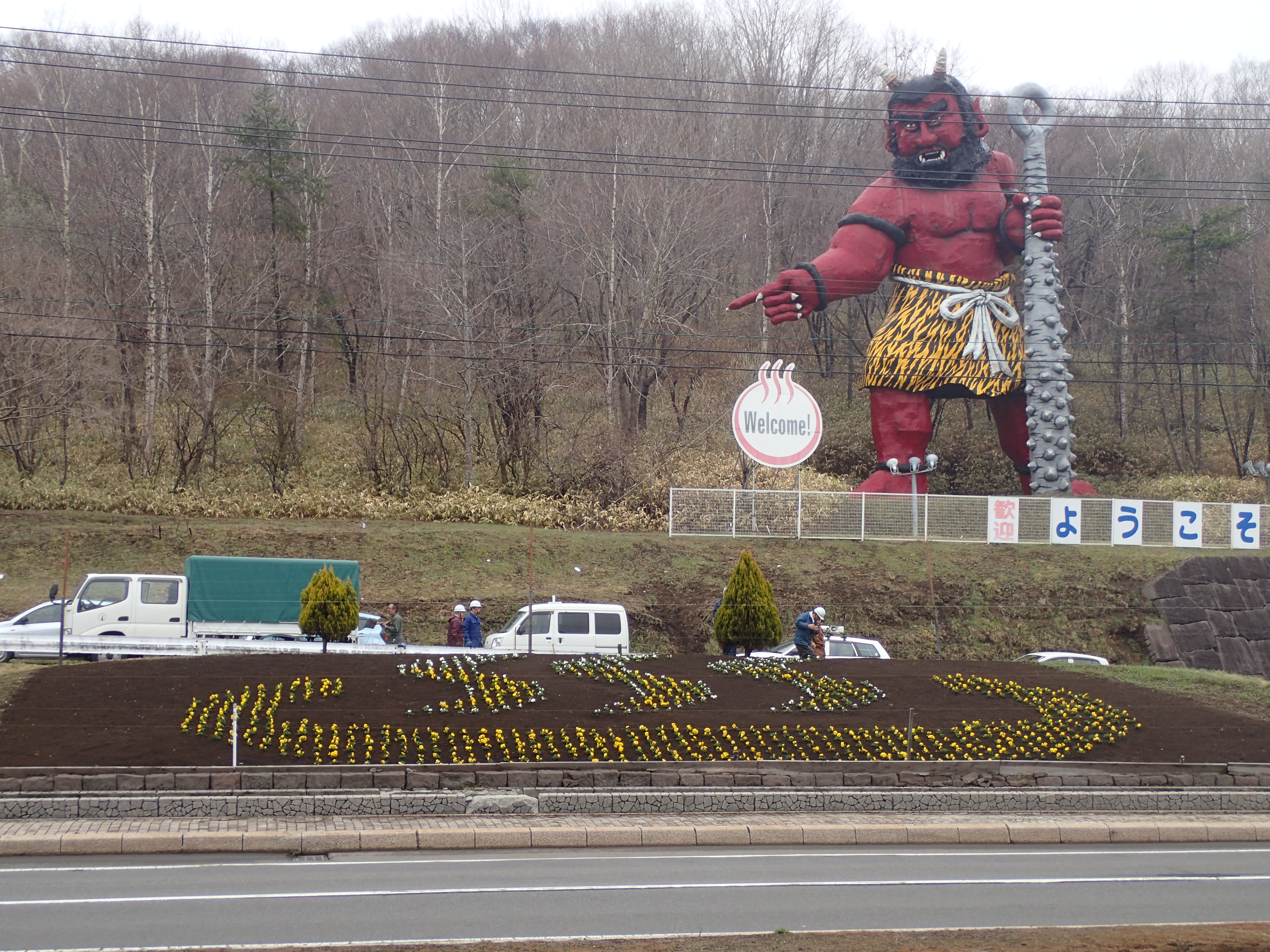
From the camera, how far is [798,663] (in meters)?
19.6

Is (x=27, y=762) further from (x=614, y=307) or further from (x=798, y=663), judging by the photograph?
(x=614, y=307)

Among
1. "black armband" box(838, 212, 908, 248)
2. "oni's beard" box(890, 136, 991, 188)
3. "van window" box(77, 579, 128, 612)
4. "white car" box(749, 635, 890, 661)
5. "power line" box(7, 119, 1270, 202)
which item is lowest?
"white car" box(749, 635, 890, 661)

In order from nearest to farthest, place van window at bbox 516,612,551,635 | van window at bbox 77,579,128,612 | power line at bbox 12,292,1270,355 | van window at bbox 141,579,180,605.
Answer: van window at bbox 77,579,128,612 < van window at bbox 141,579,180,605 < van window at bbox 516,612,551,635 < power line at bbox 12,292,1270,355

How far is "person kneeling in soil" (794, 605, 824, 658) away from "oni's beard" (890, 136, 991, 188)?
1405cm

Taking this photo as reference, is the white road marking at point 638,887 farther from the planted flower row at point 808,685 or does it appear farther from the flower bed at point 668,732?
the planted flower row at point 808,685

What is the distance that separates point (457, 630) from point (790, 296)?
1246 cm

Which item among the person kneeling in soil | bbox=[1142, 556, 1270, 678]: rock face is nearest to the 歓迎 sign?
bbox=[1142, 556, 1270, 678]: rock face

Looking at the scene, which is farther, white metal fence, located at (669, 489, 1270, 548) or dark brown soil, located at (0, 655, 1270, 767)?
white metal fence, located at (669, 489, 1270, 548)

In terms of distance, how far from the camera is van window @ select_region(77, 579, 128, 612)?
22.0 metres

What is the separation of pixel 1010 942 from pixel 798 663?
36.0ft

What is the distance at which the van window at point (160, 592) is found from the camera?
22359mm

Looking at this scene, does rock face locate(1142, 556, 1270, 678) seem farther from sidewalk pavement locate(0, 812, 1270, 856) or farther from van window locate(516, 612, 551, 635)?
van window locate(516, 612, 551, 635)

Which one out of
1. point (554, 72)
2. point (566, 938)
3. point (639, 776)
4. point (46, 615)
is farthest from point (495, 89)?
point (566, 938)

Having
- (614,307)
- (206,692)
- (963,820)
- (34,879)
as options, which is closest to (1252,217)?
(614,307)
